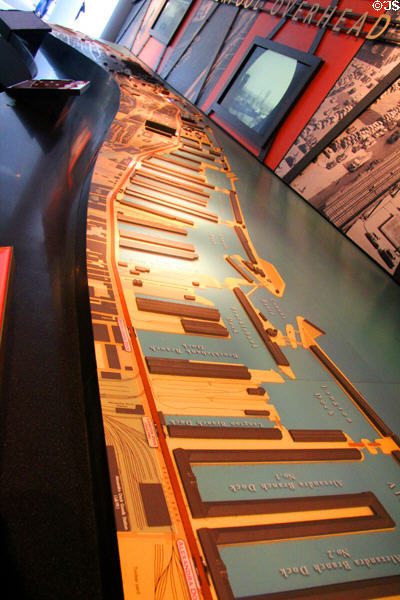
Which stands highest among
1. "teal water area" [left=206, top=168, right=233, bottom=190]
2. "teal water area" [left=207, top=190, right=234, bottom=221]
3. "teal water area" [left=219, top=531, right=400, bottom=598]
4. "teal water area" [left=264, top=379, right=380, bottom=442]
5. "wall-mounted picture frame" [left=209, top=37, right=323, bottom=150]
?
"wall-mounted picture frame" [left=209, top=37, right=323, bottom=150]

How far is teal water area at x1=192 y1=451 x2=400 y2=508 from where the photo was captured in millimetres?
1563

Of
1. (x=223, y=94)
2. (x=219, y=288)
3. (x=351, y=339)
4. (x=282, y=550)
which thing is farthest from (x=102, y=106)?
(x=282, y=550)

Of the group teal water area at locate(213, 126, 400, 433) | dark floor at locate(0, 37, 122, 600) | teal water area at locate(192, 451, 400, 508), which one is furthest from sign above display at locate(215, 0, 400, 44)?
teal water area at locate(192, 451, 400, 508)

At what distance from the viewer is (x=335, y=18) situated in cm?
552

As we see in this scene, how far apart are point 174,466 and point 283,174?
17.3 ft

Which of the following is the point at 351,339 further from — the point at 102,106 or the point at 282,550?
the point at 102,106

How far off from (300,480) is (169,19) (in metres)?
11.5

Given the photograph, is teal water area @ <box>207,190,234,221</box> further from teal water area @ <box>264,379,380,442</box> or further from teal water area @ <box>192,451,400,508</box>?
teal water area @ <box>192,451,400,508</box>

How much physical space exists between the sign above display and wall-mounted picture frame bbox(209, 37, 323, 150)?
1.46 ft

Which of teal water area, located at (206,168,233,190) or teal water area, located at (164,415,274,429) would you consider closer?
teal water area, located at (164,415,274,429)

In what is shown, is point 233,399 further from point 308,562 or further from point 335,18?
point 335,18

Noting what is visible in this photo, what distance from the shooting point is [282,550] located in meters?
1.46

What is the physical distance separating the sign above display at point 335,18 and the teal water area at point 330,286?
82.2 inches

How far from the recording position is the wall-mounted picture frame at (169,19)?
31.4 feet
